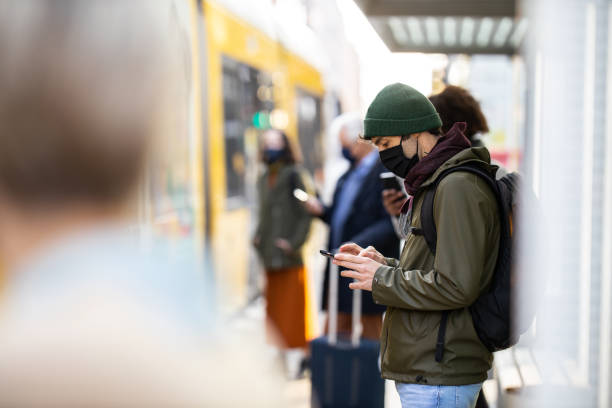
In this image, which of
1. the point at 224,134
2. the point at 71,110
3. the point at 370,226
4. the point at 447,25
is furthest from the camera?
the point at 224,134

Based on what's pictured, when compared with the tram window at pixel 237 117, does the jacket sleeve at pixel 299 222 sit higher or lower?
lower

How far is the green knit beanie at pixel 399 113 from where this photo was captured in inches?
79.7

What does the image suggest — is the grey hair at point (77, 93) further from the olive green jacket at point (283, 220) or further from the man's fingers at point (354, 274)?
the man's fingers at point (354, 274)

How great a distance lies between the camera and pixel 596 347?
1.96m

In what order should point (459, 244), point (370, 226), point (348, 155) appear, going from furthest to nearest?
point (348, 155), point (370, 226), point (459, 244)

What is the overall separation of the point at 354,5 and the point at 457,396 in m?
2.60

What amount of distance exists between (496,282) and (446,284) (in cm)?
14

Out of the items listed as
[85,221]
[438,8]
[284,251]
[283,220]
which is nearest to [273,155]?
[283,220]

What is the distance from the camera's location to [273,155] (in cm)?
541

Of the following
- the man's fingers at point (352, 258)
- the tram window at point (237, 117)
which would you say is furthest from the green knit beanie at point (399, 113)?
the tram window at point (237, 117)

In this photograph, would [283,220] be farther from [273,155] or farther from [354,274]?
[354,274]

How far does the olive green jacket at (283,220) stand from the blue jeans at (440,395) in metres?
3.28

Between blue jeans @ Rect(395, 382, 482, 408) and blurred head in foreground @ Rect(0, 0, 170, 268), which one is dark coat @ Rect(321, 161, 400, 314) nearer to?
blurred head in foreground @ Rect(0, 0, 170, 268)

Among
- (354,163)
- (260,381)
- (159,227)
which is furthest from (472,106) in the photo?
(260,381)
